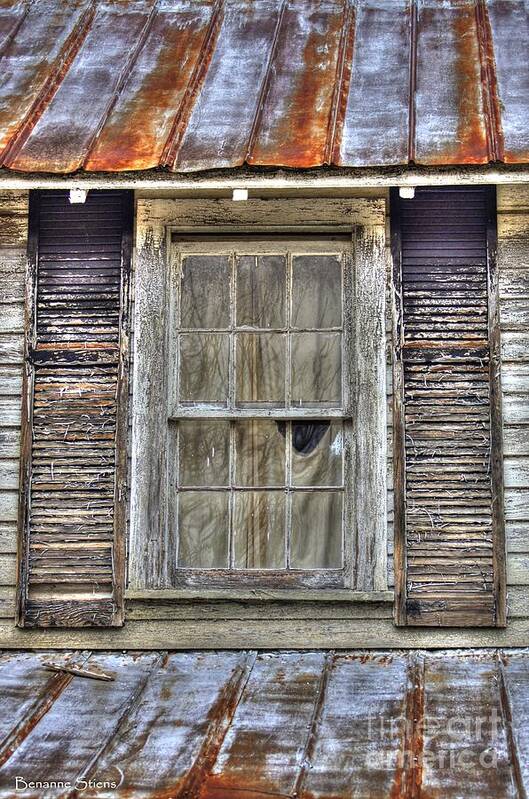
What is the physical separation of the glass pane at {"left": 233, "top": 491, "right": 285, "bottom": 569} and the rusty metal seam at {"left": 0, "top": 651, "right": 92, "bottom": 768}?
922 millimetres

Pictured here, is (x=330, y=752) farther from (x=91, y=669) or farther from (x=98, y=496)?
(x=98, y=496)

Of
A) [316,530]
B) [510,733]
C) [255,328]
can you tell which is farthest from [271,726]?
[255,328]

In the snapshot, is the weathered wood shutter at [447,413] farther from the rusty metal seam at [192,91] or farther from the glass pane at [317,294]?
the rusty metal seam at [192,91]

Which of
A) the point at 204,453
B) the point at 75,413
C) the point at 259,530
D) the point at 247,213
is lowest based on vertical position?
the point at 259,530

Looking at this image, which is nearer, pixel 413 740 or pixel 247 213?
pixel 413 740

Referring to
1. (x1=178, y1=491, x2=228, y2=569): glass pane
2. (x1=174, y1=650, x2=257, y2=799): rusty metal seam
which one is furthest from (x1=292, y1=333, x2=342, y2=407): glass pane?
(x1=174, y1=650, x2=257, y2=799): rusty metal seam

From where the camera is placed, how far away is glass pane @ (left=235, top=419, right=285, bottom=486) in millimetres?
5195

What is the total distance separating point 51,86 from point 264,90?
1094 mm

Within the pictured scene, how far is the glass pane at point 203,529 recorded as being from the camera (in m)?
5.15

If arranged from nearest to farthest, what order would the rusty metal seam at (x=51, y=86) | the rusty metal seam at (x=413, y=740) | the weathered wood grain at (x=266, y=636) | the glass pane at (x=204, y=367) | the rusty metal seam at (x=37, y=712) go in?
the rusty metal seam at (x=413, y=740) → the rusty metal seam at (x=37, y=712) → the rusty metal seam at (x=51, y=86) → the weathered wood grain at (x=266, y=636) → the glass pane at (x=204, y=367)

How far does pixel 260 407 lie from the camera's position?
17.1 ft

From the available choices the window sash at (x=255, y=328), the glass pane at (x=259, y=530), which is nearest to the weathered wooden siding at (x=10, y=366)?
the window sash at (x=255, y=328)

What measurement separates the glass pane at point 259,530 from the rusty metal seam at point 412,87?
1809mm

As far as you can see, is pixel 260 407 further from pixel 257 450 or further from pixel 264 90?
pixel 264 90
